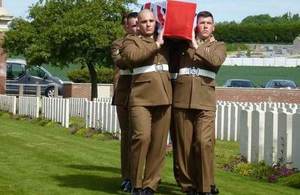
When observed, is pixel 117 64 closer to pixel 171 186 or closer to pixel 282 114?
pixel 171 186

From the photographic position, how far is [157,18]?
7.54 meters

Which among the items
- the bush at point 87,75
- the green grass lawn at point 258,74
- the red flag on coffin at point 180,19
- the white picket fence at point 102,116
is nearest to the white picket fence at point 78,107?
the white picket fence at point 102,116

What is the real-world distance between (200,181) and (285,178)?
2.88 metres

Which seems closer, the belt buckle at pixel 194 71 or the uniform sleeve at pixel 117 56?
the belt buckle at pixel 194 71

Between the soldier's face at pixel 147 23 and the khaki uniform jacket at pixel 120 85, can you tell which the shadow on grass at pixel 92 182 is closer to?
the khaki uniform jacket at pixel 120 85

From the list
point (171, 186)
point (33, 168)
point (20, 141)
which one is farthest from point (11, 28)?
point (171, 186)

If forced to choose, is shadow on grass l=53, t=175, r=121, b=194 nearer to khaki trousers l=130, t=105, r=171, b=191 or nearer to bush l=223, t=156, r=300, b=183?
khaki trousers l=130, t=105, r=171, b=191

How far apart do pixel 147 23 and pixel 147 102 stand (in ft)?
2.65

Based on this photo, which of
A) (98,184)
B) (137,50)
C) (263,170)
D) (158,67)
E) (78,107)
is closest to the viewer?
(137,50)

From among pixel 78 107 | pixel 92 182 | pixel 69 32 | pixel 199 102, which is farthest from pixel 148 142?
pixel 69 32

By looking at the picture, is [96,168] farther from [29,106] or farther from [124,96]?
[29,106]

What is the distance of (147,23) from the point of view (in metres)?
7.45

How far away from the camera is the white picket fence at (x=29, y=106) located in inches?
882

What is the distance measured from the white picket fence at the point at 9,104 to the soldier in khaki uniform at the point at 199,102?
17.8 m
